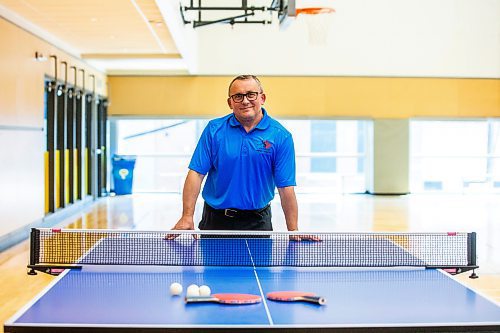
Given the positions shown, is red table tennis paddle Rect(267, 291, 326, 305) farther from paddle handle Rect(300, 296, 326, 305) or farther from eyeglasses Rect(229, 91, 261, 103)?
eyeglasses Rect(229, 91, 261, 103)

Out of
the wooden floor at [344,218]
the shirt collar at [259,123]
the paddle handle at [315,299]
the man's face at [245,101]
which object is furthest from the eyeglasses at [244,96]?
the wooden floor at [344,218]

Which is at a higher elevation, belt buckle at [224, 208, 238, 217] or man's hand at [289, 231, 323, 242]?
belt buckle at [224, 208, 238, 217]

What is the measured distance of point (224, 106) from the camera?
54.4 ft

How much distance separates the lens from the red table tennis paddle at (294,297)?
2.60 m

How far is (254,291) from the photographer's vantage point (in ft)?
9.24

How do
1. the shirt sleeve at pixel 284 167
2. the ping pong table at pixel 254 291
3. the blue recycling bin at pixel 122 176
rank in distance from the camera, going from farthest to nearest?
the blue recycling bin at pixel 122 176 → the shirt sleeve at pixel 284 167 → the ping pong table at pixel 254 291

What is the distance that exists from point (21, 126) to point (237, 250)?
649cm

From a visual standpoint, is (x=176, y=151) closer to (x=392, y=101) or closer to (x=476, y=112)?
(x=392, y=101)

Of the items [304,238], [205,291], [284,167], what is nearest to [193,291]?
[205,291]

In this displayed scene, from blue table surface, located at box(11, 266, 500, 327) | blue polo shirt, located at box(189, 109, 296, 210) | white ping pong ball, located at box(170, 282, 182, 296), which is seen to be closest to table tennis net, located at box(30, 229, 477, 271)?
blue table surface, located at box(11, 266, 500, 327)

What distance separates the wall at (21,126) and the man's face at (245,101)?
5460mm

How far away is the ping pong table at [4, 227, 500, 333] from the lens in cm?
235

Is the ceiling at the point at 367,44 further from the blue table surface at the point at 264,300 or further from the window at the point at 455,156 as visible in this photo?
the blue table surface at the point at 264,300

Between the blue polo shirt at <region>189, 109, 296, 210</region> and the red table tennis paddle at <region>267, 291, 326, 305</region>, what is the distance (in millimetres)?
1250
